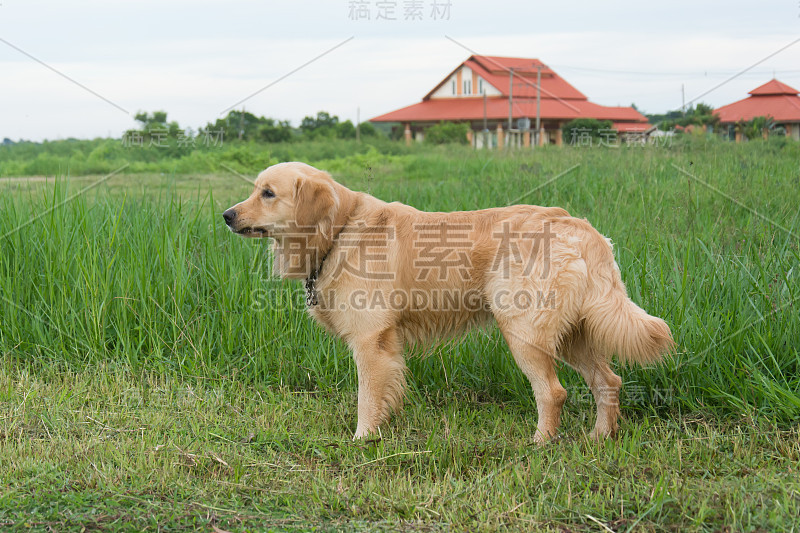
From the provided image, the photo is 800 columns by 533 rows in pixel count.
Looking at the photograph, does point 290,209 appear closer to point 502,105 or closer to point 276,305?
point 276,305

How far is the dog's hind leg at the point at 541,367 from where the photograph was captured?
354cm

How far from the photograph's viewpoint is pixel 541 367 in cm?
358

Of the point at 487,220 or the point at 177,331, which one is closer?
the point at 487,220

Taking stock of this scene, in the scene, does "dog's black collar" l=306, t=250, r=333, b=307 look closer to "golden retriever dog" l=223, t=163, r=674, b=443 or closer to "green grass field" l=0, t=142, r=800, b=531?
"golden retriever dog" l=223, t=163, r=674, b=443

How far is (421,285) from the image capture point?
381 cm

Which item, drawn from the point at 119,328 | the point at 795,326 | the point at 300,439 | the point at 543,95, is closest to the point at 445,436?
the point at 300,439

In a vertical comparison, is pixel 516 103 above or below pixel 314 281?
above

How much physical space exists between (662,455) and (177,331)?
3307 mm

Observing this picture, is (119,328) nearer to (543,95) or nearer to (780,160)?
(780,160)

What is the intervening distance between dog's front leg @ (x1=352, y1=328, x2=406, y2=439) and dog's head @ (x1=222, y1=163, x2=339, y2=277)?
635mm

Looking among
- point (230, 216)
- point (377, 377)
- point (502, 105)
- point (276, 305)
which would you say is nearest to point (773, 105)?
point (502, 105)

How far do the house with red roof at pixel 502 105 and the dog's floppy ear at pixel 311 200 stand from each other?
2767cm

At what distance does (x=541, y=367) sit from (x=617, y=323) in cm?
47

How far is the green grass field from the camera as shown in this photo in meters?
2.91
